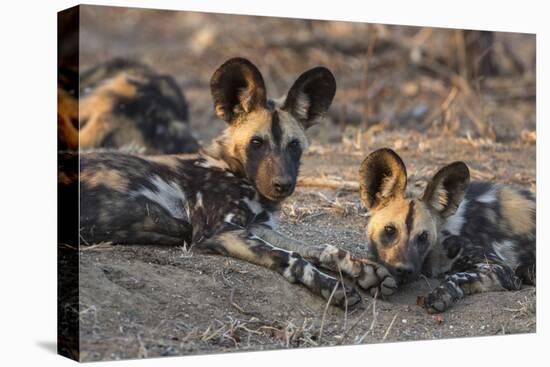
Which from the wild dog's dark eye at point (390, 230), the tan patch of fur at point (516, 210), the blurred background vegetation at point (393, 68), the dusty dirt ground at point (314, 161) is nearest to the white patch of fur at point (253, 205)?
the dusty dirt ground at point (314, 161)

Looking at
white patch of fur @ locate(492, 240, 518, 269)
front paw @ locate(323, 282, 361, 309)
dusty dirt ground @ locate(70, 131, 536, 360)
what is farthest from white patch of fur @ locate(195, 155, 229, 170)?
white patch of fur @ locate(492, 240, 518, 269)

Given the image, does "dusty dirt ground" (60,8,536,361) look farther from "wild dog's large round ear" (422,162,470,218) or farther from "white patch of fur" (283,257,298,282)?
"wild dog's large round ear" (422,162,470,218)

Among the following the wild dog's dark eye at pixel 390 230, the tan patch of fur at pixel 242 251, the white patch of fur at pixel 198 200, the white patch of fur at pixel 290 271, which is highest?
the white patch of fur at pixel 198 200

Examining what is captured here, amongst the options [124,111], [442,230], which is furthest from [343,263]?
[124,111]

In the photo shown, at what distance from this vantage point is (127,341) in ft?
15.6

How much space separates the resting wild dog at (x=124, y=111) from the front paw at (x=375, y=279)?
1.54 m

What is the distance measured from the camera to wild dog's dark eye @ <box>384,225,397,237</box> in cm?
544

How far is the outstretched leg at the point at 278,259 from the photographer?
514 centimetres

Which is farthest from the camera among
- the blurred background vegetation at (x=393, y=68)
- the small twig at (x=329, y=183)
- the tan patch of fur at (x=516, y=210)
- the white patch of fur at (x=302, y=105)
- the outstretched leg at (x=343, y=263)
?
the blurred background vegetation at (x=393, y=68)

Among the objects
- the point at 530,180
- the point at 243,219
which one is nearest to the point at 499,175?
the point at 530,180

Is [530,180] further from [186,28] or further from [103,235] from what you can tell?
[103,235]

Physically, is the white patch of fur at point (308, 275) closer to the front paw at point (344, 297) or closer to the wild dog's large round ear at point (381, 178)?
the front paw at point (344, 297)

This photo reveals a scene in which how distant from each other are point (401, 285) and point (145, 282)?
1.35 metres

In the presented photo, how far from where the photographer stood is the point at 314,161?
240 inches
